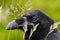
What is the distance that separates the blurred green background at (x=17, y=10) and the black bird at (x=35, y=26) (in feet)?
0.19

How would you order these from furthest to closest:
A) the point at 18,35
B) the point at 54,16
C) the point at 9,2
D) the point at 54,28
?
the point at 54,16, the point at 9,2, the point at 18,35, the point at 54,28

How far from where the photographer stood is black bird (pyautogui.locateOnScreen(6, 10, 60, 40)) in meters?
4.24

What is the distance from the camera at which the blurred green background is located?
168 inches

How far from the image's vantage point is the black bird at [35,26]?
4.24 metres

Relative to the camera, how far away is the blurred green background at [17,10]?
4.26m

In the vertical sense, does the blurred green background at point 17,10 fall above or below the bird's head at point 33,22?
above

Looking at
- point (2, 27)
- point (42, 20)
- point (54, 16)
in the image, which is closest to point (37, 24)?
point (42, 20)

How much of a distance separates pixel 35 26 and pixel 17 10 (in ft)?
0.65

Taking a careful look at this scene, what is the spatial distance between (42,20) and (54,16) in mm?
1019

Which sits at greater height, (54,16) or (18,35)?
(54,16)

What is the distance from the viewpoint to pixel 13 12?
13.9 ft

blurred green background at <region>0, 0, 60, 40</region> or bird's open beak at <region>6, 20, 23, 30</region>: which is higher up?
blurred green background at <region>0, 0, 60, 40</region>

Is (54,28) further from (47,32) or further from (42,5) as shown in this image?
(42,5)

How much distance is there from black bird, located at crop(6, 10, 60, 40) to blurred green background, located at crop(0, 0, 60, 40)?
6 cm
